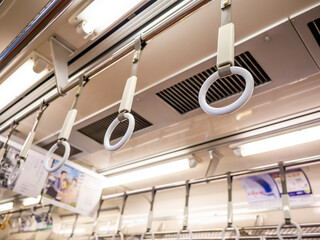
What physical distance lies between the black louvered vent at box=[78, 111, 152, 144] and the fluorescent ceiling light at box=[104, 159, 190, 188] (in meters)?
0.86

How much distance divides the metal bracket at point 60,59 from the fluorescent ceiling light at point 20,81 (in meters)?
0.26

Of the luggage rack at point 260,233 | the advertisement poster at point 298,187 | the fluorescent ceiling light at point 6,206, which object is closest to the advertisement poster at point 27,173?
the luggage rack at point 260,233

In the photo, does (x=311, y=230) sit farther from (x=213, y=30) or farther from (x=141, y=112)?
(x=213, y=30)

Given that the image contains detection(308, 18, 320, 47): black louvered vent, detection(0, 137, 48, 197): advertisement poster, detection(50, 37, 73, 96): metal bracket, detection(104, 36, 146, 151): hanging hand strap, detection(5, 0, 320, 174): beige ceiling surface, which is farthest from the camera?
detection(0, 137, 48, 197): advertisement poster

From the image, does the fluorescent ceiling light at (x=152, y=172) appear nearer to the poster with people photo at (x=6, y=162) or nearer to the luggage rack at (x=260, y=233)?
the luggage rack at (x=260, y=233)

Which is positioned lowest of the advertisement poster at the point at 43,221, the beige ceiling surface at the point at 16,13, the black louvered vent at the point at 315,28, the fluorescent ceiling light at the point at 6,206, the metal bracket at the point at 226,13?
the metal bracket at the point at 226,13

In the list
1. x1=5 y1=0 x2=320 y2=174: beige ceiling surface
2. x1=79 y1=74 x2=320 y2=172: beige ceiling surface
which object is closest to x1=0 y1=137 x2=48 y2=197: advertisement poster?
x1=5 y1=0 x2=320 y2=174: beige ceiling surface

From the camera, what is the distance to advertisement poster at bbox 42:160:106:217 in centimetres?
304

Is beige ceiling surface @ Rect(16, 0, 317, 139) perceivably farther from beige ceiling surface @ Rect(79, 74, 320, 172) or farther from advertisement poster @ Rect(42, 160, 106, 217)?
advertisement poster @ Rect(42, 160, 106, 217)

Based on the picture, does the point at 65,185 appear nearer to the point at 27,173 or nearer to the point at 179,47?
the point at 27,173

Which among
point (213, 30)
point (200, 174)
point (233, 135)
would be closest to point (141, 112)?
point (213, 30)

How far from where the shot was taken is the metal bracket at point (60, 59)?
6.35 feet

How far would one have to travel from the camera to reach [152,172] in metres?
3.57

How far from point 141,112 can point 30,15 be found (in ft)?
3.41
